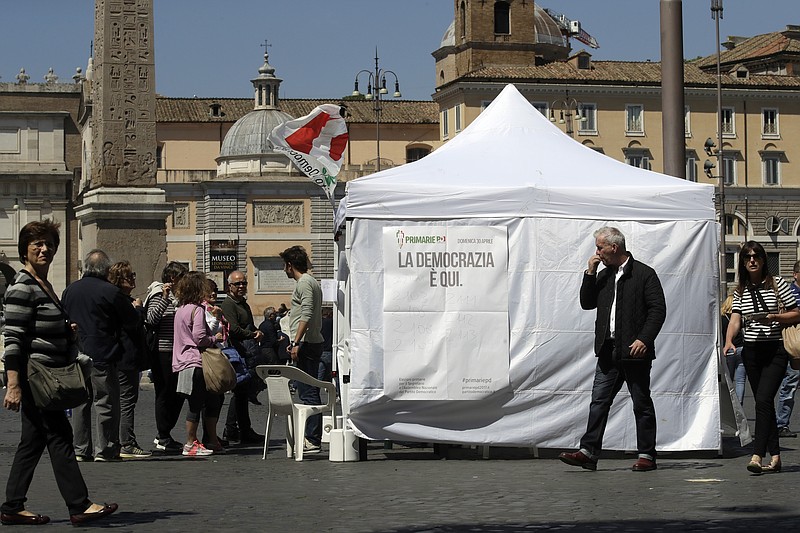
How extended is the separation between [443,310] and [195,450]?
233 cm

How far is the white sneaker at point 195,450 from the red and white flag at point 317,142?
266 centimetres

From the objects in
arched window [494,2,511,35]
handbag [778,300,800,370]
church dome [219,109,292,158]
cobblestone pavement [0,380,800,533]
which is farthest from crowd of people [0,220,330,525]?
arched window [494,2,511,35]

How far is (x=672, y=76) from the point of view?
42.5ft

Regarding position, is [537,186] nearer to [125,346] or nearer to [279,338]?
[125,346]

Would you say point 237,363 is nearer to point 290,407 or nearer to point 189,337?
point 189,337

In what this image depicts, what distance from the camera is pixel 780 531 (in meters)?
7.33

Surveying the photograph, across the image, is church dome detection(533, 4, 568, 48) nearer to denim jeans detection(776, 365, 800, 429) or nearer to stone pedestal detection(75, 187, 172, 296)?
stone pedestal detection(75, 187, 172, 296)

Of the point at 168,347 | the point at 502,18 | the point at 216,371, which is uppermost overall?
the point at 502,18

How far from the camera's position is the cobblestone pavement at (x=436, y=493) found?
783 centimetres

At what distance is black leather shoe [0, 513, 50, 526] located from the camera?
7.93m

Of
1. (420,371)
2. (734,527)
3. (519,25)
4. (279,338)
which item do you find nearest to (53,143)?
(519,25)

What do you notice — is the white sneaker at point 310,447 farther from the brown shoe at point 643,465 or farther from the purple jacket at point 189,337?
the brown shoe at point 643,465

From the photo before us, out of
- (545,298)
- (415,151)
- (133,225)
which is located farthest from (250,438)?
(415,151)

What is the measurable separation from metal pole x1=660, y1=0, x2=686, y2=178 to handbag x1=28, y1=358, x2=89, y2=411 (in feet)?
21.0
